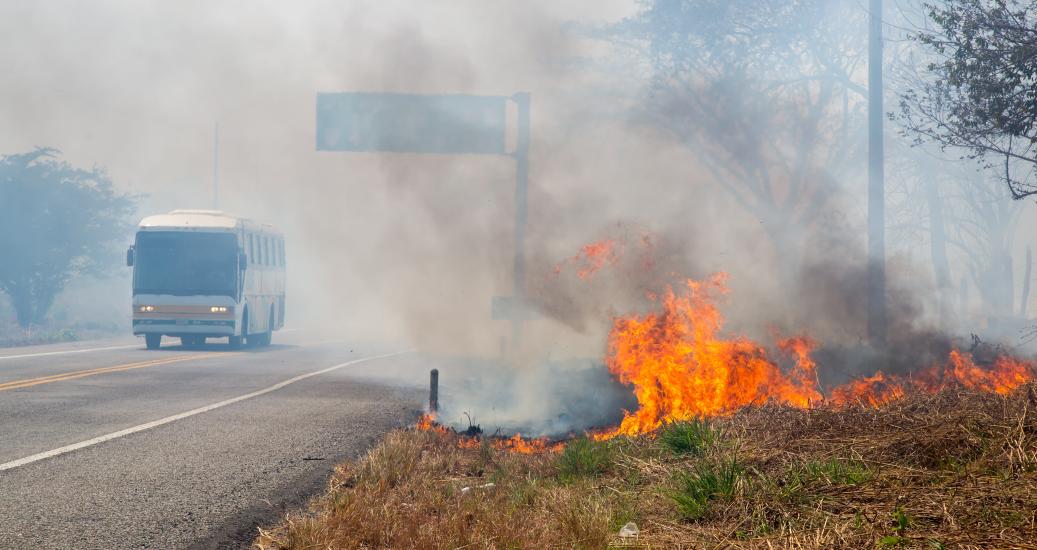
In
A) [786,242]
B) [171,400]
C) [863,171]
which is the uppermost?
[863,171]

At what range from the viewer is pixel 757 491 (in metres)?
4.75

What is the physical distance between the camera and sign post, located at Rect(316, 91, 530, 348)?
2045 cm

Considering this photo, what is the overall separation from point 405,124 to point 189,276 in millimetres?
7923

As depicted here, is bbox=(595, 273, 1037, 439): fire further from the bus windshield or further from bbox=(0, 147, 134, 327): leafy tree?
bbox=(0, 147, 134, 327): leafy tree

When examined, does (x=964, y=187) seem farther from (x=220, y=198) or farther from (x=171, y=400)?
(x=220, y=198)

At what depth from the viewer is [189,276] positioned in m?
25.0

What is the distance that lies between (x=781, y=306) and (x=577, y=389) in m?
3.70

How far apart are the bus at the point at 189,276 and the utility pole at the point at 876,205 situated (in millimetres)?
16949

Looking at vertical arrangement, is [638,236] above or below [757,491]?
above

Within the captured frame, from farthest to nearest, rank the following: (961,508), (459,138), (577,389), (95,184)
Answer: (95,184) < (459,138) < (577,389) < (961,508)

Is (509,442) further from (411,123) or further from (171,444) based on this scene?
(411,123)

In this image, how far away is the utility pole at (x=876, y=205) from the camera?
12586 millimetres

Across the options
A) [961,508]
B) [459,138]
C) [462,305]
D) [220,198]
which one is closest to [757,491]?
[961,508]

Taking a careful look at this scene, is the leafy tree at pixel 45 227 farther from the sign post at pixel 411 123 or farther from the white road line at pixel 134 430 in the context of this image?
the white road line at pixel 134 430
